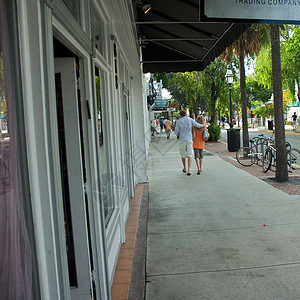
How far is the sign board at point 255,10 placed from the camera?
3.42 meters

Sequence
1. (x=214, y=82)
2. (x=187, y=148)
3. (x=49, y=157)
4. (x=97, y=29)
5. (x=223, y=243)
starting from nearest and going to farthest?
(x=49, y=157) < (x=97, y=29) < (x=223, y=243) < (x=187, y=148) < (x=214, y=82)

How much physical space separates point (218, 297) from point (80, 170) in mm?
1806

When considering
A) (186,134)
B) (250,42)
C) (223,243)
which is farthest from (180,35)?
(250,42)

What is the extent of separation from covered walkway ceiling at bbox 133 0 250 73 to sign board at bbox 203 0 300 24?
Answer: 145 millimetres

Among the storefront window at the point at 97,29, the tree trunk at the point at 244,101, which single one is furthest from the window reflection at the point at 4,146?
the tree trunk at the point at 244,101

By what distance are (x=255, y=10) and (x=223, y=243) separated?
2863 mm

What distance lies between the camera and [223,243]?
4.35m

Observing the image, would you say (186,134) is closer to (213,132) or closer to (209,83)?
(213,132)

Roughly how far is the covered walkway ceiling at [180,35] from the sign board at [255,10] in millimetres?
145

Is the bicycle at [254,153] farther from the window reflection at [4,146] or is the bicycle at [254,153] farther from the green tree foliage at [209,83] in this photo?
the window reflection at [4,146]

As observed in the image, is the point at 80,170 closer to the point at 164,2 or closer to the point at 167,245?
the point at 167,245

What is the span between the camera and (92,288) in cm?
260

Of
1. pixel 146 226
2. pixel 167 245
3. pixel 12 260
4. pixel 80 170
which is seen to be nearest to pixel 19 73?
pixel 12 260

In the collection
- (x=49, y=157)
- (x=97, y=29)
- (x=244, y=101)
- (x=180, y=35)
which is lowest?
(x=49, y=157)
